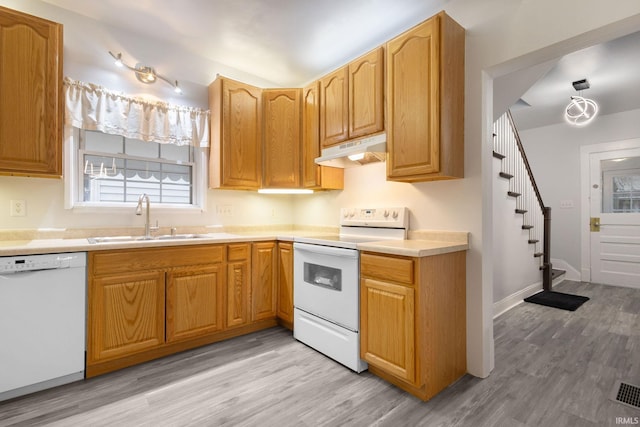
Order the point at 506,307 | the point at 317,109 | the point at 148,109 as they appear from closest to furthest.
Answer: the point at 148,109 → the point at 317,109 → the point at 506,307

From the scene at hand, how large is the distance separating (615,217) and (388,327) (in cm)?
Result: 495

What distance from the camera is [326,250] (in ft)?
7.55

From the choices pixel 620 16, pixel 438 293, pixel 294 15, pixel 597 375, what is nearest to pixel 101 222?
pixel 294 15

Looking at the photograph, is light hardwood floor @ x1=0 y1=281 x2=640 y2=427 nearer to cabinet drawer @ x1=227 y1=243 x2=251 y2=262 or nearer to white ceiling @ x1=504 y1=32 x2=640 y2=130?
cabinet drawer @ x1=227 y1=243 x2=251 y2=262

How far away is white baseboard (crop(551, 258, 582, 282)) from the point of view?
16.4ft

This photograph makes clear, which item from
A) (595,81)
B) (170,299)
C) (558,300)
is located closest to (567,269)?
(558,300)

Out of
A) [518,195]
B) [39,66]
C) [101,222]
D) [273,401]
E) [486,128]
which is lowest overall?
[273,401]

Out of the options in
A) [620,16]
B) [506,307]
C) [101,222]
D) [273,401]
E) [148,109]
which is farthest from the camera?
[506,307]

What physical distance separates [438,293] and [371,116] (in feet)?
4.69

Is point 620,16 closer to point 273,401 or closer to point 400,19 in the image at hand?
point 400,19

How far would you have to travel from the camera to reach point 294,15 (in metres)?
2.37

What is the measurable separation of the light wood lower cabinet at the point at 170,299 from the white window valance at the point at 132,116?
3.75 ft
